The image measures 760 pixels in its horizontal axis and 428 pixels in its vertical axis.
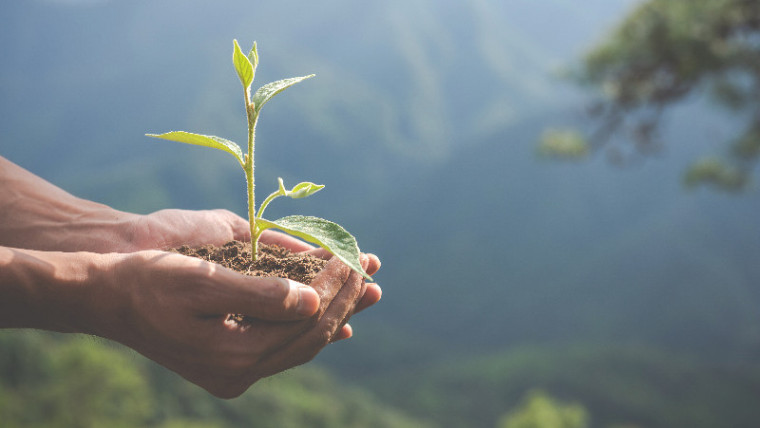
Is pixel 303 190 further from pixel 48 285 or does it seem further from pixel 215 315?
pixel 48 285

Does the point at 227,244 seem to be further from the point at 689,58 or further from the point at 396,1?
the point at 396,1

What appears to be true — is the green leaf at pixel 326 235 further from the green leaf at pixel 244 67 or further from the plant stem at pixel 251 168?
the green leaf at pixel 244 67

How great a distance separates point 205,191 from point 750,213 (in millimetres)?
111902

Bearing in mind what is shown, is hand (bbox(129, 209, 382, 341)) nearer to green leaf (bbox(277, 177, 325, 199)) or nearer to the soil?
the soil

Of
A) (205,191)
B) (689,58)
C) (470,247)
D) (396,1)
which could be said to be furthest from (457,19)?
(689,58)

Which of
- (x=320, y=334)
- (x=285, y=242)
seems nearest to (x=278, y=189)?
(x=320, y=334)

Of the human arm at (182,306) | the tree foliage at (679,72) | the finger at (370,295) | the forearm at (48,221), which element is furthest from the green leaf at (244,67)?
the tree foliage at (679,72)

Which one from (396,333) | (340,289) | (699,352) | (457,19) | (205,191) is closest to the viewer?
(340,289)

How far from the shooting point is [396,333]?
93.4 meters

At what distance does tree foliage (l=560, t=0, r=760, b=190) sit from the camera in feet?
19.0

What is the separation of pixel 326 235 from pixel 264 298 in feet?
0.87

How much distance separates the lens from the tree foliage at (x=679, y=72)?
5.79 m


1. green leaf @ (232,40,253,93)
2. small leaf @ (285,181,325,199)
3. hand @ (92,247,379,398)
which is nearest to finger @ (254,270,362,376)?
hand @ (92,247,379,398)

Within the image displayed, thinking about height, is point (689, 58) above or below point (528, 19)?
below
